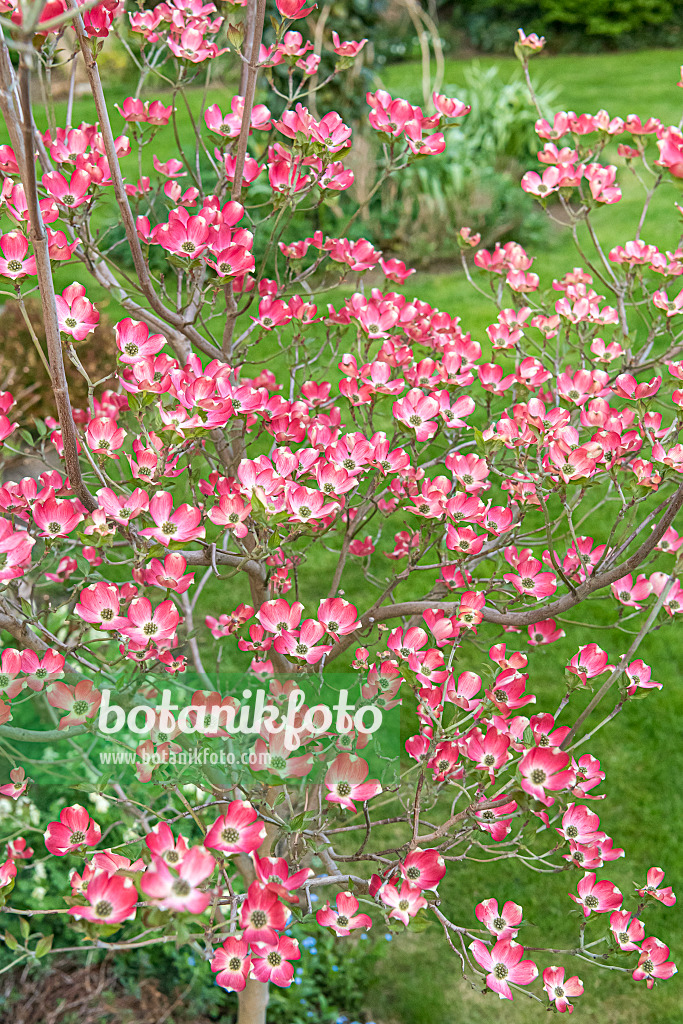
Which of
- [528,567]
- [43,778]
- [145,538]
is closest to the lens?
[145,538]

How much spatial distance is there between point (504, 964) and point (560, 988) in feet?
0.40

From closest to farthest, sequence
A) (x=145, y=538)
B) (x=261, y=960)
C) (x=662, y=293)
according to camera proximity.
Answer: (x=261, y=960), (x=145, y=538), (x=662, y=293)

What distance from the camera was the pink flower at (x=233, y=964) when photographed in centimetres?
98

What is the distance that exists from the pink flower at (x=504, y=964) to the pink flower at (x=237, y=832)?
36cm

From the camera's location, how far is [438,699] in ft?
3.97

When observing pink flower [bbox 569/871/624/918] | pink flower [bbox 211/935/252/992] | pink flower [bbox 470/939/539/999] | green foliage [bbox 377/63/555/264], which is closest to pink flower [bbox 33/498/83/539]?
pink flower [bbox 211/935/252/992]

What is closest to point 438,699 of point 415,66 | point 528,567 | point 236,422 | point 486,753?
point 486,753

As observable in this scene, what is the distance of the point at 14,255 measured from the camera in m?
1.25

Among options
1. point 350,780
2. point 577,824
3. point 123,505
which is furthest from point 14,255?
point 577,824

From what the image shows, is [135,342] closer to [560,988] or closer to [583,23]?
[560,988]

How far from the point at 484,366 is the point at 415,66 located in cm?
1070

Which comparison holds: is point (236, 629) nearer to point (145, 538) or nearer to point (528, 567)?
point (145, 538)

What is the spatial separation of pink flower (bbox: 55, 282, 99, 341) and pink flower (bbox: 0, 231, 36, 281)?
0.23 ft

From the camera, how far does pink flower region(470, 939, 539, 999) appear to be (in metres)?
1.10
